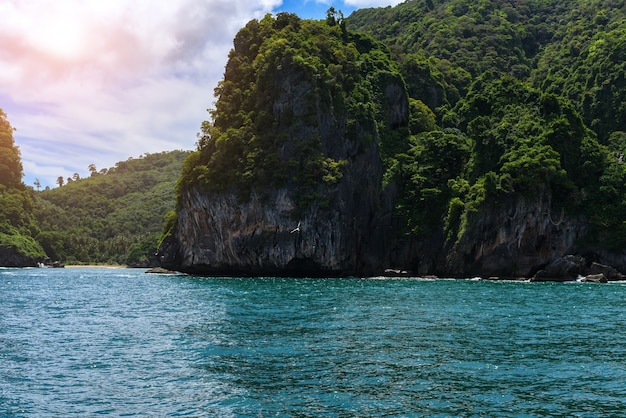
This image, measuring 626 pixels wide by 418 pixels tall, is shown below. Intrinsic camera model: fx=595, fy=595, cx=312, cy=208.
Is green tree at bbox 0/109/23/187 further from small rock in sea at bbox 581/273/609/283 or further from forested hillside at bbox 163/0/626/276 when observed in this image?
small rock in sea at bbox 581/273/609/283

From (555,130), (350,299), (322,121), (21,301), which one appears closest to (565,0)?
(555,130)

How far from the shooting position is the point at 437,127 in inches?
4077

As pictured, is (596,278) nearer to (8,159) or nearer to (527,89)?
(527,89)

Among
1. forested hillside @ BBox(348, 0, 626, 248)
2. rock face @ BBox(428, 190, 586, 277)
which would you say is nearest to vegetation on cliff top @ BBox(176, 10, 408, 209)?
forested hillside @ BBox(348, 0, 626, 248)

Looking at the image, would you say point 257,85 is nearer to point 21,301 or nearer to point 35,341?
point 21,301

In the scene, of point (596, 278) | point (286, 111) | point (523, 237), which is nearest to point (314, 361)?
point (596, 278)

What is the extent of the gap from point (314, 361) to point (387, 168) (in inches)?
2754

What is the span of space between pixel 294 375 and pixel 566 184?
63546mm

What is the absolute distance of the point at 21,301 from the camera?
39562 mm

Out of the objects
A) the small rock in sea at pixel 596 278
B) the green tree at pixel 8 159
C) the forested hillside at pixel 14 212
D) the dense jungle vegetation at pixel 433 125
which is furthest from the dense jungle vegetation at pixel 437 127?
the green tree at pixel 8 159

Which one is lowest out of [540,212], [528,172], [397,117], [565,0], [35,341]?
[35,341]

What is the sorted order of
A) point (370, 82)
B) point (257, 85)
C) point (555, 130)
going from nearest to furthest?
point (555, 130) < point (257, 85) < point (370, 82)

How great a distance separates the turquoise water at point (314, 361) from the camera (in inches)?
555

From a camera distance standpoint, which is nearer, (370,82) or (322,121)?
(322,121)
